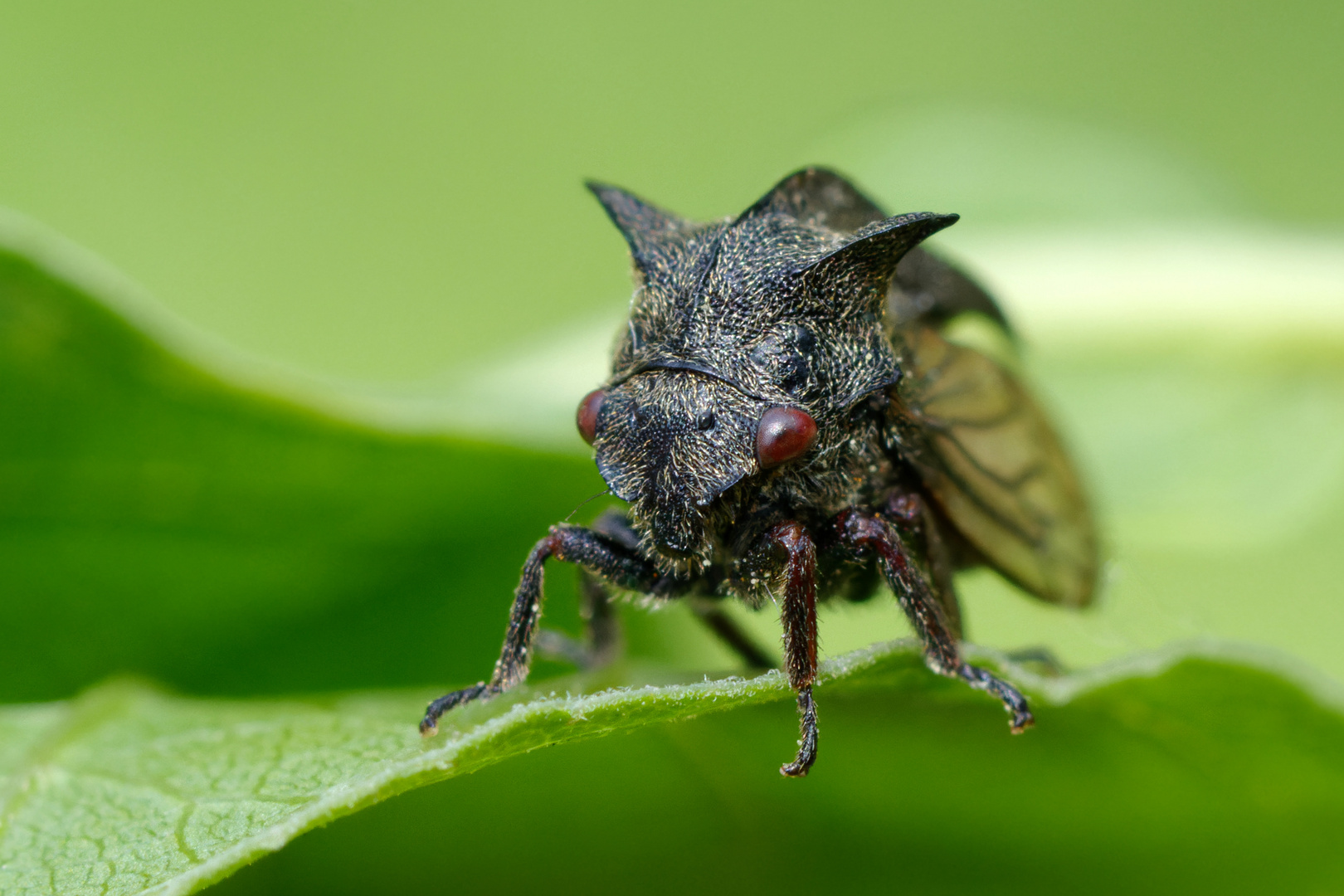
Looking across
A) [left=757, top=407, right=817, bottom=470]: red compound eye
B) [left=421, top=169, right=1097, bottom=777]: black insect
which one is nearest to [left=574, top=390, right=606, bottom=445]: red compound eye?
[left=421, top=169, right=1097, bottom=777]: black insect

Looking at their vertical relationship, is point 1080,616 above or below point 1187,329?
below

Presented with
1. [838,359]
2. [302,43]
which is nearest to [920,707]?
[838,359]

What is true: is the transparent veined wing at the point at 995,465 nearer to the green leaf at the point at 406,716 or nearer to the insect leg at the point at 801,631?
the green leaf at the point at 406,716

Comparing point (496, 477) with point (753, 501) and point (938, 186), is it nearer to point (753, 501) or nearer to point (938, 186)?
point (753, 501)

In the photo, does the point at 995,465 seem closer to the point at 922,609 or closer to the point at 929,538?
the point at 929,538

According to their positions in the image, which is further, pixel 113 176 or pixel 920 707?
pixel 113 176

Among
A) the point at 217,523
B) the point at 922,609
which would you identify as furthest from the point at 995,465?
the point at 217,523
